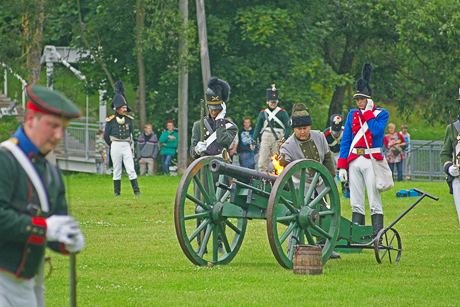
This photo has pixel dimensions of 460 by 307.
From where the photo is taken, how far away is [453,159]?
8656 mm

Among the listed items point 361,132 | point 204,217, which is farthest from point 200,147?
point 361,132

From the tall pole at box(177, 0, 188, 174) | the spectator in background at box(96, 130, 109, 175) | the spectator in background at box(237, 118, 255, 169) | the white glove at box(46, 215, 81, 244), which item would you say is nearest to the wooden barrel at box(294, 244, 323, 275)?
the white glove at box(46, 215, 81, 244)

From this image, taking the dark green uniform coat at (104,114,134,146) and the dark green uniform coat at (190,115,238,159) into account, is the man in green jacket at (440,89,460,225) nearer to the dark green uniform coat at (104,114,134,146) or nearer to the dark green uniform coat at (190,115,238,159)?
the dark green uniform coat at (190,115,238,159)

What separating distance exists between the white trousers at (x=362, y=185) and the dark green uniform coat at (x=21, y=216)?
6.01 metres

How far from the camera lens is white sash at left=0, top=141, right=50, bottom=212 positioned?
153 inches

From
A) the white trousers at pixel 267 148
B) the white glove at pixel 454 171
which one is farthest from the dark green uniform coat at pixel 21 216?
the white trousers at pixel 267 148

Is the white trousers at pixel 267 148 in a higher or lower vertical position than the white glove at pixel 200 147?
lower

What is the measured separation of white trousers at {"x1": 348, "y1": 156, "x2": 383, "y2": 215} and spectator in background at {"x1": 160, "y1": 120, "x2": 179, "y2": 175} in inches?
634

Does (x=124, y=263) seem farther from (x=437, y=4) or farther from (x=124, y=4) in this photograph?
(x=437, y=4)

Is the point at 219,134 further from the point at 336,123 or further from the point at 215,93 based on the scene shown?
the point at 336,123

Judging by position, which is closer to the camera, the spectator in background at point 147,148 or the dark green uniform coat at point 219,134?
the dark green uniform coat at point 219,134

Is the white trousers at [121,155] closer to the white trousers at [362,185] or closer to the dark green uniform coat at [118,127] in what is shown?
the dark green uniform coat at [118,127]

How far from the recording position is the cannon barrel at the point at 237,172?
312 inches

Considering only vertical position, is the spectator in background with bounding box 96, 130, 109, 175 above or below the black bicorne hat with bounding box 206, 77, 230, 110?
below
